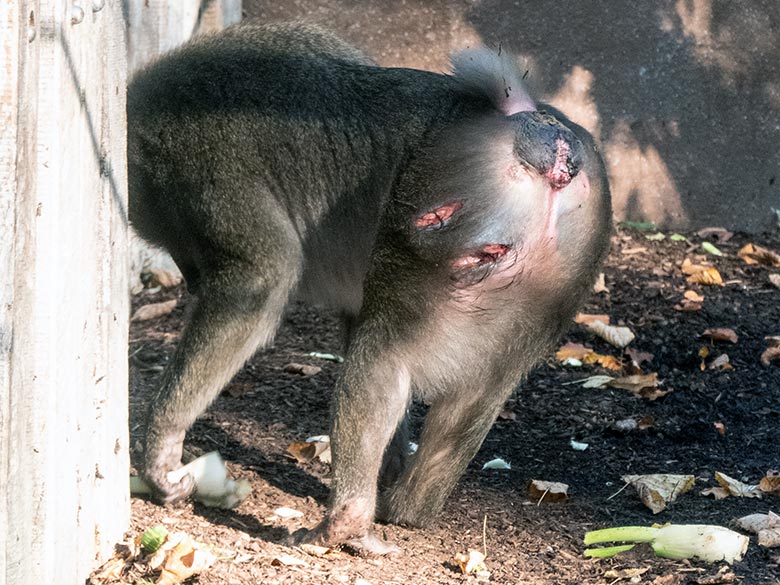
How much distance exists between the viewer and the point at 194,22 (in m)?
7.36

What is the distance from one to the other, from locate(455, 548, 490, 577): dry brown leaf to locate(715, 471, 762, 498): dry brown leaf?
1.27m

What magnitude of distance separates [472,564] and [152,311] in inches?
150

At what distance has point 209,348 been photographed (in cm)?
470

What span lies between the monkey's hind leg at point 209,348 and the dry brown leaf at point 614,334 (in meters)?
2.72

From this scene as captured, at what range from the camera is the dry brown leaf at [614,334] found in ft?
22.3

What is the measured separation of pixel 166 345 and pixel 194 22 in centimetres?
213

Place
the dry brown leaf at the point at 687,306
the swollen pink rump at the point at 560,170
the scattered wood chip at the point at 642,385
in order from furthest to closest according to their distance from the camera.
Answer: the dry brown leaf at the point at 687,306
the scattered wood chip at the point at 642,385
the swollen pink rump at the point at 560,170

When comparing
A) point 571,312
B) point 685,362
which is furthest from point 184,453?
point 685,362

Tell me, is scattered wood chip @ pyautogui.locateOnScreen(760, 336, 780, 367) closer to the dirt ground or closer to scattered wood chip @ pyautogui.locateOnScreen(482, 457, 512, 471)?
the dirt ground

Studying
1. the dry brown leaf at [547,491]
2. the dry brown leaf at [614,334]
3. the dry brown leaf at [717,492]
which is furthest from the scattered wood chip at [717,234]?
the dry brown leaf at [547,491]

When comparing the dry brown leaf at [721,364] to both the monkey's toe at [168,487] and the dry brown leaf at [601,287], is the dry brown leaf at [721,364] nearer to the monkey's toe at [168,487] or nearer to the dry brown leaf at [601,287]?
the dry brown leaf at [601,287]

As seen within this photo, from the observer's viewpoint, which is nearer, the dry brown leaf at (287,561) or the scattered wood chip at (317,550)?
the dry brown leaf at (287,561)

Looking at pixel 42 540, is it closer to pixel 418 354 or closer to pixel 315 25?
pixel 418 354

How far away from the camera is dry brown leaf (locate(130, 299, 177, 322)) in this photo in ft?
24.0
